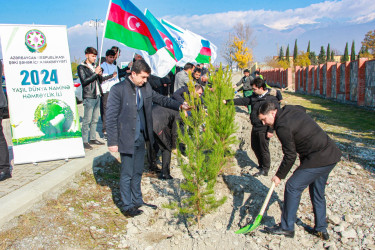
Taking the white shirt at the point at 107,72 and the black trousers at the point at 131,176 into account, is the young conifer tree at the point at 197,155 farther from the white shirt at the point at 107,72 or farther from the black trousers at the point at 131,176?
the white shirt at the point at 107,72

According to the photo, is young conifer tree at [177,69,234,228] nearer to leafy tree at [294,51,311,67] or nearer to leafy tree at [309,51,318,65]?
leafy tree at [294,51,311,67]

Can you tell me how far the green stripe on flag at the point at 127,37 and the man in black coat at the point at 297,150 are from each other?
9.57 ft

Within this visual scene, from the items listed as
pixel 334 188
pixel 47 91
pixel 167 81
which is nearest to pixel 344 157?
pixel 334 188

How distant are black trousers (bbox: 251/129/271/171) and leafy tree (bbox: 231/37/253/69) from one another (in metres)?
59.6

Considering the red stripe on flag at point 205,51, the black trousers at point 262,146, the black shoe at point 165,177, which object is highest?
the red stripe on flag at point 205,51

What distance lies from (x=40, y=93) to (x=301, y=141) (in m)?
4.28

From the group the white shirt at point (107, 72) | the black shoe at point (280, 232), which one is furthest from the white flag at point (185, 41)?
the black shoe at point (280, 232)

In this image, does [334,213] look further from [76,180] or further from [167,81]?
[167,81]

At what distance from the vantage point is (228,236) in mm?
3518

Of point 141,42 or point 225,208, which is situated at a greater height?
point 141,42

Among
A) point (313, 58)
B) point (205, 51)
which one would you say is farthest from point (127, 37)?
point (313, 58)

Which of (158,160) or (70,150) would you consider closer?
(70,150)

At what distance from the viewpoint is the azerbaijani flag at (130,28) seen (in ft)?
17.6

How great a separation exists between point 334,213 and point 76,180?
3.95 m
